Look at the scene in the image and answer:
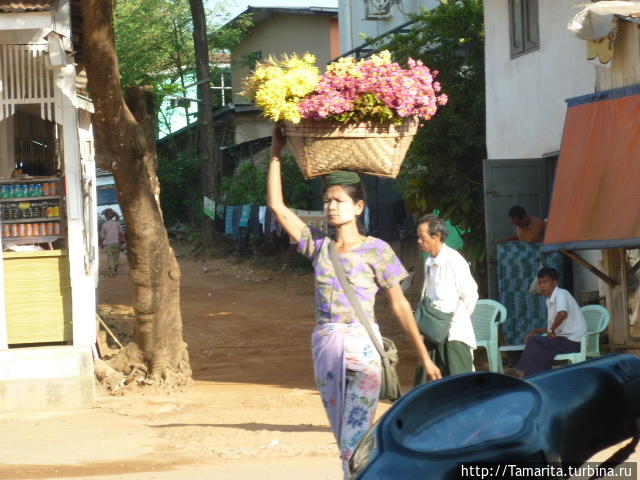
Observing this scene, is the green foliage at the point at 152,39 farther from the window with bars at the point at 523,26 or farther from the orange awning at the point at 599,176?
the orange awning at the point at 599,176

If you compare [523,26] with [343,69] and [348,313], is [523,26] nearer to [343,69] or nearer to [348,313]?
[343,69]

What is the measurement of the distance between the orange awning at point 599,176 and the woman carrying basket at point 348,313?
484 cm

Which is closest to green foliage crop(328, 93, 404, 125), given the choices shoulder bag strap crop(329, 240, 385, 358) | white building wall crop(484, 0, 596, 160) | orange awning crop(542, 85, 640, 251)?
shoulder bag strap crop(329, 240, 385, 358)

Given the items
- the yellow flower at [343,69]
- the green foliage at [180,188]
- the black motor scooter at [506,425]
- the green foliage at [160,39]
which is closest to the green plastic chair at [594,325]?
the yellow flower at [343,69]

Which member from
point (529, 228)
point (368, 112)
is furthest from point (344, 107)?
point (529, 228)

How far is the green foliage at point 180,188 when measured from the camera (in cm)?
3700

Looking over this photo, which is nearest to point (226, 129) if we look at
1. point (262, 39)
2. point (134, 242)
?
point (262, 39)

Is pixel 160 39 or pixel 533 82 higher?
pixel 160 39

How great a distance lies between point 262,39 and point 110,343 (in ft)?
85.1

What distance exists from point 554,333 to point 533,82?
510cm

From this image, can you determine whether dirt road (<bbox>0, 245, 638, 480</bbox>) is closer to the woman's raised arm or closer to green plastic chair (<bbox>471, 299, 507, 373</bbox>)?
green plastic chair (<bbox>471, 299, 507, 373</bbox>)

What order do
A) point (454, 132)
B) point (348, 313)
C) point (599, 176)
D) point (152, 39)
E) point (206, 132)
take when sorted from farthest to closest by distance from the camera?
point (152, 39) → point (206, 132) → point (454, 132) → point (599, 176) → point (348, 313)

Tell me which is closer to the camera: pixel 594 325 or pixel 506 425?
pixel 506 425

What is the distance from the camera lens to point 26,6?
10148 mm
